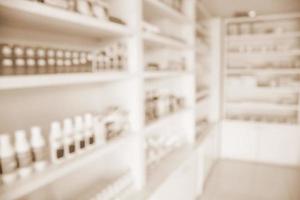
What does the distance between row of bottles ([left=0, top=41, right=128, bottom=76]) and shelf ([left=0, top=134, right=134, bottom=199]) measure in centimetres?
38

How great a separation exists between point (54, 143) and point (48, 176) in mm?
158

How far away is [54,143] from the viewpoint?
1.16 m

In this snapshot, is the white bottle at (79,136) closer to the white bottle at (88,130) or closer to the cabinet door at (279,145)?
the white bottle at (88,130)

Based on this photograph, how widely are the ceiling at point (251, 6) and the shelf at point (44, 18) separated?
216 centimetres

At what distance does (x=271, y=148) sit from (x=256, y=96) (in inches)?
33.1

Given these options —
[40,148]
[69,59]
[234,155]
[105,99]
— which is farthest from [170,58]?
[234,155]

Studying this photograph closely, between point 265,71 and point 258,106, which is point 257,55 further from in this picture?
point 258,106

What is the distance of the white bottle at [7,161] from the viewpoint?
97 cm

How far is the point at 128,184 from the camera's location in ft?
5.71

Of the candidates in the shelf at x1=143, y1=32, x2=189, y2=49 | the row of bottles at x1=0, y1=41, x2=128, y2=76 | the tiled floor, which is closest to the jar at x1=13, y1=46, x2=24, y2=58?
the row of bottles at x1=0, y1=41, x2=128, y2=76

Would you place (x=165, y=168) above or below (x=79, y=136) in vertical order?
below

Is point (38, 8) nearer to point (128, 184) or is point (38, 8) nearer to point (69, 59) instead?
point (69, 59)

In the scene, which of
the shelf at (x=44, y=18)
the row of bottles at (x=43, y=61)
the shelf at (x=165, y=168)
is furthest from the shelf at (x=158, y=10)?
the shelf at (x=165, y=168)

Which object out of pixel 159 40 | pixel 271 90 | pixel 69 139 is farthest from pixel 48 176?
pixel 271 90
